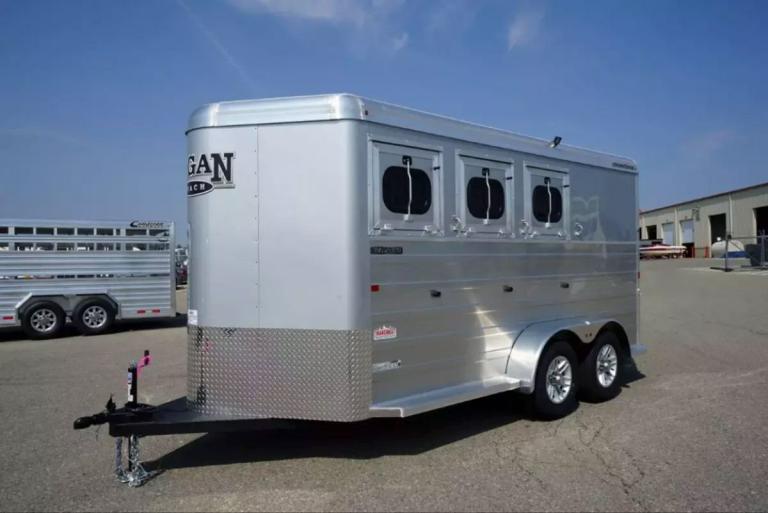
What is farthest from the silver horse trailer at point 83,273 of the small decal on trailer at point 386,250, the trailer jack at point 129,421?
the small decal on trailer at point 386,250

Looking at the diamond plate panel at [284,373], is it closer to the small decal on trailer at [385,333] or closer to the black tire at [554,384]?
the small decal on trailer at [385,333]

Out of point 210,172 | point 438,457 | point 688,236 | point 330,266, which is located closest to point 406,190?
point 330,266

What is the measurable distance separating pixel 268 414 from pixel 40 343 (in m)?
10.1

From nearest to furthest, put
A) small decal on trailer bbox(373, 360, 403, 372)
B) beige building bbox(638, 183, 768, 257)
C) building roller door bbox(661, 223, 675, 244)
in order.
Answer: small decal on trailer bbox(373, 360, 403, 372) → beige building bbox(638, 183, 768, 257) → building roller door bbox(661, 223, 675, 244)

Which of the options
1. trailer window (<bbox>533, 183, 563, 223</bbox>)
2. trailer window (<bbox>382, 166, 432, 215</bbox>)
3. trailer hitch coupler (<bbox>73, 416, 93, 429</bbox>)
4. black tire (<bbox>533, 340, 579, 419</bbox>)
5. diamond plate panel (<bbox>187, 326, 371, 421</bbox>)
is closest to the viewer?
trailer hitch coupler (<bbox>73, 416, 93, 429</bbox>)

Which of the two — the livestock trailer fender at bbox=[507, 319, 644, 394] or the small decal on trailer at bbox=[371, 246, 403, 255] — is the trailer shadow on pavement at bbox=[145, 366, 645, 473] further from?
the small decal on trailer at bbox=[371, 246, 403, 255]

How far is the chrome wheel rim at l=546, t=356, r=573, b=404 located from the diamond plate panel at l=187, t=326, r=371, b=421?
2.21 m

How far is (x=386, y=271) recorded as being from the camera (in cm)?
514

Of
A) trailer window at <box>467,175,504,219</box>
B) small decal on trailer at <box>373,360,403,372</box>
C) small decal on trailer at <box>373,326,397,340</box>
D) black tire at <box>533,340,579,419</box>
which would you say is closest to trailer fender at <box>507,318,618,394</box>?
black tire at <box>533,340,579,419</box>

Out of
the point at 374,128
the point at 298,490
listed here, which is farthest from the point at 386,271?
the point at 298,490

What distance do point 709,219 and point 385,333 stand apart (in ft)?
186

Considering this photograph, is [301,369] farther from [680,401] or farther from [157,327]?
[157,327]

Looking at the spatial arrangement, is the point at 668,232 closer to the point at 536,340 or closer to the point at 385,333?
the point at 536,340

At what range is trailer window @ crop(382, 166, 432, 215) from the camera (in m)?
5.20
